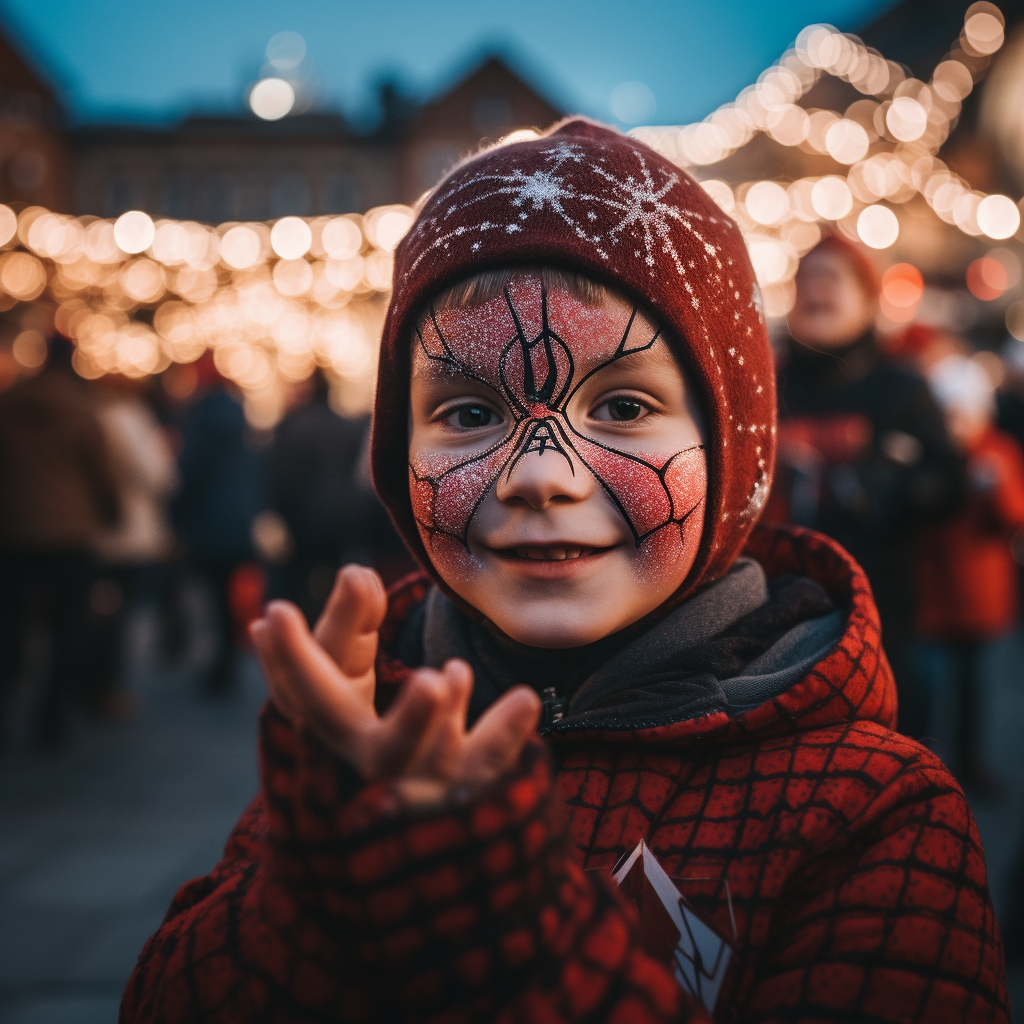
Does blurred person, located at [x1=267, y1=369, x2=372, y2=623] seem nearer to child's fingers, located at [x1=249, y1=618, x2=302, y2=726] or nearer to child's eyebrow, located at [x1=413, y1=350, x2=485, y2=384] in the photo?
child's eyebrow, located at [x1=413, y1=350, x2=485, y2=384]

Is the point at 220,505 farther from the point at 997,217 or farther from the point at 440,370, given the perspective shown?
the point at 997,217

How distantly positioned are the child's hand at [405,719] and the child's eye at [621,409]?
1.35ft

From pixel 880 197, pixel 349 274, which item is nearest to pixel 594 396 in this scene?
pixel 880 197

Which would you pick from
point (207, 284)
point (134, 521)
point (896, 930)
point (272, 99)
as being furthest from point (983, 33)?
point (272, 99)

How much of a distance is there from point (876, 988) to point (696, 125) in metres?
12.4

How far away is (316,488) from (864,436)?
3224 mm

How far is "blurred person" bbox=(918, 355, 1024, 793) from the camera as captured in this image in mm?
3508

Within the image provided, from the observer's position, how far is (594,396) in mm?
1029

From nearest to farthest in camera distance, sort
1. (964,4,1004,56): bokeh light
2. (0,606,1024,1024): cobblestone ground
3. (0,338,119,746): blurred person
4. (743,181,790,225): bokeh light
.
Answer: (0,606,1024,1024): cobblestone ground, (0,338,119,746): blurred person, (743,181,790,225): bokeh light, (964,4,1004,56): bokeh light

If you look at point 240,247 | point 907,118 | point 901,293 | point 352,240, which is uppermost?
point 907,118

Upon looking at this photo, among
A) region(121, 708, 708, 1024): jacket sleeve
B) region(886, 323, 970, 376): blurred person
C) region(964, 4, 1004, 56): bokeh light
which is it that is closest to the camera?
region(121, 708, 708, 1024): jacket sleeve

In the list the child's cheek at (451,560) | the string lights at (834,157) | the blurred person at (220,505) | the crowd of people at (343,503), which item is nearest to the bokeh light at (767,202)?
the string lights at (834,157)

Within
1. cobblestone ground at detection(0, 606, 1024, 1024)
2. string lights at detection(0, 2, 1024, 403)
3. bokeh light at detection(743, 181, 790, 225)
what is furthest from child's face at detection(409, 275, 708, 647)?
bokeh light at detection(743, 181, 790, 225)

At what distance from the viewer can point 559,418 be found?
3.34 feet
